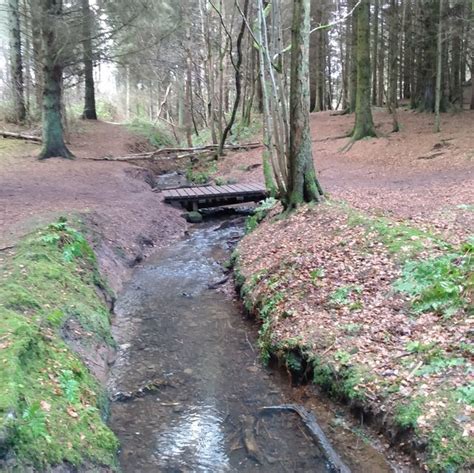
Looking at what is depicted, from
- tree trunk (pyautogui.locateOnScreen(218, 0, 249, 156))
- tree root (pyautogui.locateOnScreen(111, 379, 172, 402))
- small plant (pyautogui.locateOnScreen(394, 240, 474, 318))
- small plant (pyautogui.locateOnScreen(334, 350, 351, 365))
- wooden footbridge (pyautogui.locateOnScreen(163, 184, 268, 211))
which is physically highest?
tree trunk (pyautogui.locateOnScreen(218, 0, 249, 156))

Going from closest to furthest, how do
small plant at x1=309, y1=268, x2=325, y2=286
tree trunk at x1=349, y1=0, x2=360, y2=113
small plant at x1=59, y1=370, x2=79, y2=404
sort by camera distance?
small plant at x1=59, y1=370, x2=79, y2=404 < small plant at x1=309, y1=268, x2=325, y2=286 < tree trunk at x1=349, y1=0, x2=360, y2=113

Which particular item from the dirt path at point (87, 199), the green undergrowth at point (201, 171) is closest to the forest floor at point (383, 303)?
the dirt path at point (87, 199)

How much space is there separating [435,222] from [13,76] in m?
19.4

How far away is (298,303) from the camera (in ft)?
22.5

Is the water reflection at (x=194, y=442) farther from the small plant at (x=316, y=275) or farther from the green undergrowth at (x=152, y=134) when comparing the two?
the green undergrowth at (x=152, y=134)

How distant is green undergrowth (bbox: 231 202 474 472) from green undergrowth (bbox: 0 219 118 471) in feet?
7.68

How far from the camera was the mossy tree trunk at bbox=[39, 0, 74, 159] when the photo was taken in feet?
51.6

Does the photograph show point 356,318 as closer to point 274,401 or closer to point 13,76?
point 274,401

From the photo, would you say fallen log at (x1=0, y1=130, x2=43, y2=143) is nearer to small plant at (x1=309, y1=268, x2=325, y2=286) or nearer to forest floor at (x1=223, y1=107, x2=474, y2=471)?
forest floor at (x1=223, y1=107, x2=474, y2=471)

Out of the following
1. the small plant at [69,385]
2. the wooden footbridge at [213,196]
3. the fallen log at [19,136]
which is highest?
the fallen log at [19,136]

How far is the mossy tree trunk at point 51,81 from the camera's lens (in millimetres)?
15727

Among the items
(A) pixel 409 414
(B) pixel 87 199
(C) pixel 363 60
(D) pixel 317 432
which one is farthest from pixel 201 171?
(A) pixel 409 414

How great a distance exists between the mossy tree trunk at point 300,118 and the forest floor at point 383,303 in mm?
581

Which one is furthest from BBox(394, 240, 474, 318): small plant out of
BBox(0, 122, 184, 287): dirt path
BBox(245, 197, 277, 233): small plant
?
BBox(245, 197, 277, 233): small plant
